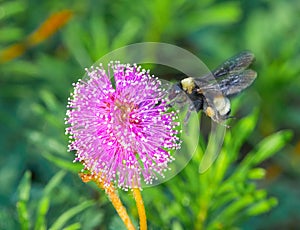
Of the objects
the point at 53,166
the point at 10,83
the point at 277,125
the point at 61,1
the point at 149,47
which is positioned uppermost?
the point at 61,1

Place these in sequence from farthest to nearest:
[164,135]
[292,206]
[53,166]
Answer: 1. [292,206]
2. [53,166]
3. [164,135]

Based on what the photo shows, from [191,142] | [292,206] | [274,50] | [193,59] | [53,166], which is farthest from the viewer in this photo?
[274,50]

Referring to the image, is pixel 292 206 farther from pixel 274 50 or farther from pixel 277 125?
pixel 274 50

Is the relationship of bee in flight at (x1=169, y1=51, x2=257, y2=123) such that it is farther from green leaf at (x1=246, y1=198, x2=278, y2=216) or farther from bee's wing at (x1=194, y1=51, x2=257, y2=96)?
green leaf at (x1=246, y1=198, x2=278, y2=216)

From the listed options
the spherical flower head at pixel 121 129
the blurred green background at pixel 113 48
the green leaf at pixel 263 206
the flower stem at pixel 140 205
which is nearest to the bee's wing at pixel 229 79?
the spherical flower head at pixel 121 129

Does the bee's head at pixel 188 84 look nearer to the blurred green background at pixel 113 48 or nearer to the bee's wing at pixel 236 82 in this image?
the bee's wing at pixel 236 82

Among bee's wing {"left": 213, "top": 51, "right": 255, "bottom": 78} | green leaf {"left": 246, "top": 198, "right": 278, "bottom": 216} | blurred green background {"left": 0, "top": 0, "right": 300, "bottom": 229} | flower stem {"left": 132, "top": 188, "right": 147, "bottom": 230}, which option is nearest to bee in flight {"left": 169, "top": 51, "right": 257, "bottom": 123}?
bee's wing {"left": 213, "top": 51, "right": 255, "bottom": 78}

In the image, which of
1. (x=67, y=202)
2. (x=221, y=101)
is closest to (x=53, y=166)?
(x=67, y=202)
